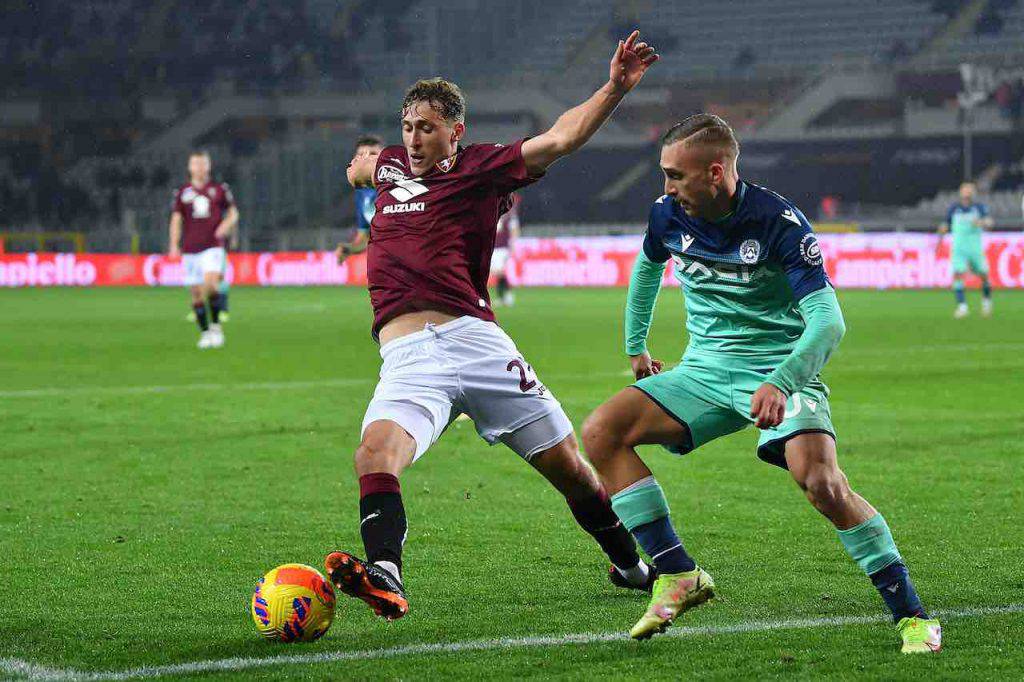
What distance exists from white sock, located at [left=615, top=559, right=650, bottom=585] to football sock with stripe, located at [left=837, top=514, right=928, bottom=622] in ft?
3.02

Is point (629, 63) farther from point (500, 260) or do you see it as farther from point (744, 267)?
point (500, 260)

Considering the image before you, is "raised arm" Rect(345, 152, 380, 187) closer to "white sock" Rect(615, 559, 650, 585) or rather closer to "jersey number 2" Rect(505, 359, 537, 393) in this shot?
"jersey number 2" Rect(505, 359, 537, 393)

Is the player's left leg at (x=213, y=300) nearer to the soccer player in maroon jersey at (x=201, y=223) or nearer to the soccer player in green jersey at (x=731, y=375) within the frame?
the soccer player in maroon jersey at (x=201, y=223)

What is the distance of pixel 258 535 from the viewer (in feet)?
20.3

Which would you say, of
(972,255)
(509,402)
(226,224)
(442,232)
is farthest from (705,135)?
(972,255)

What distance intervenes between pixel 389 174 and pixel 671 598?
1734 millimetres

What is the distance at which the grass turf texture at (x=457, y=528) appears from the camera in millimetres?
4305

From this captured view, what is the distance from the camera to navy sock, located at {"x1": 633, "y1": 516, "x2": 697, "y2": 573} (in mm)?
4590

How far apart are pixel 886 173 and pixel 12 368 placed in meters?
29.8

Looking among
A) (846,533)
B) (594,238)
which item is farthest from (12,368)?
(594,238)

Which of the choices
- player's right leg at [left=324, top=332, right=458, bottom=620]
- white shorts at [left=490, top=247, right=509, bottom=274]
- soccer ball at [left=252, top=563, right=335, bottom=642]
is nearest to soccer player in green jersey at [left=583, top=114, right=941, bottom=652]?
player's right leg at [left=324, top=332, right=458, bottom=620]

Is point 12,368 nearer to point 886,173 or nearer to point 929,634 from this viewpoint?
point 929,634

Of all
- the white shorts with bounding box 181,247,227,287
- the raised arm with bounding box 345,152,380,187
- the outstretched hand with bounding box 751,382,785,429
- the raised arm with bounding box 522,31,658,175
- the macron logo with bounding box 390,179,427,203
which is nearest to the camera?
the outstretched hand with bounding box 751,382,785,429

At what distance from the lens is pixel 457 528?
6391mm
